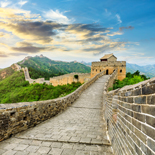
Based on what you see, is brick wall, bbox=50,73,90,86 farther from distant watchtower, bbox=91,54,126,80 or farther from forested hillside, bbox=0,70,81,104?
distant watchtower, bbox=91,54,126,80

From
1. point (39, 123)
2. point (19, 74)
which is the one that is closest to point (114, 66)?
point (39, 123)

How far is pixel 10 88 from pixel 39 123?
42880mm

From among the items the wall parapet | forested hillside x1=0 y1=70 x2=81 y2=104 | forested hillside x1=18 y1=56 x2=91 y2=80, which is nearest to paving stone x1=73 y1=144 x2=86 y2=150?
the wall parapet

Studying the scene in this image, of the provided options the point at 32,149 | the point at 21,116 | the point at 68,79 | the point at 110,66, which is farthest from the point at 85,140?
the point at 68,79

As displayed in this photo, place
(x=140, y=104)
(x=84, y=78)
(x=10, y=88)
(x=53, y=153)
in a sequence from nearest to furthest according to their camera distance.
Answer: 1. (x=140, y=104)
2. (x=53, y=153)
3. (x=84, y=78)
4. (x=10, y=88)

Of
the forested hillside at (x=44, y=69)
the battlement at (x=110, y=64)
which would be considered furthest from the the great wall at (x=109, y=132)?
the forested hillside at (x=44, y=69)

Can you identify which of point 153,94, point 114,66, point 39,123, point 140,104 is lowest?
point 39,123

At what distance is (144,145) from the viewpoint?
4.21 ft

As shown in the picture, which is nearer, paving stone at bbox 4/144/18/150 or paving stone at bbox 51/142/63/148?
paving stone at bbox 4/144/18/150

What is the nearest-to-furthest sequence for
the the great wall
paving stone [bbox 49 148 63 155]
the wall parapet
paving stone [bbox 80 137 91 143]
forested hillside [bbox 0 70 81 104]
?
the the great wall
paving stone [bbox 49 148 63 155]
paving stone [bbox 80 137 91 143]
the wall parapet
forested hillside [bbox 0 70 81 104]

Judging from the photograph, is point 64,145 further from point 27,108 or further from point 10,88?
point 10,88

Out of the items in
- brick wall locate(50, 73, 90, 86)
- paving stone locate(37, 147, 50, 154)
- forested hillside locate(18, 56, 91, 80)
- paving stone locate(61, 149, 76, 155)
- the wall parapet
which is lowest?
paving stone locate(61, 149, 76, 155)

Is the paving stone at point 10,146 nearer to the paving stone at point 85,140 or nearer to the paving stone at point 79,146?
the paving stone at point 79,146

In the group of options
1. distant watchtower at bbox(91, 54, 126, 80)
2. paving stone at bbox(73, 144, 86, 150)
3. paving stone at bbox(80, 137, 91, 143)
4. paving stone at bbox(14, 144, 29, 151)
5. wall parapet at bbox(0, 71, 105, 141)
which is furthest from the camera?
distant watchtower at bbox(91, 54, 126, 80)
